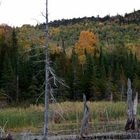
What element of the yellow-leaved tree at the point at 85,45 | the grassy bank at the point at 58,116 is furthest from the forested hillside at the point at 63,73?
the grassy bank at the point at 58,116

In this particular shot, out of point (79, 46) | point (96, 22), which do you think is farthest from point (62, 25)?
point (79, 46)

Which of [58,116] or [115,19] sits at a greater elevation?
[115,19]

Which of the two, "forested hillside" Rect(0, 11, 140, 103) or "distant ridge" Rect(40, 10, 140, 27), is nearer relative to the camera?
"forested hillside" Rect(0, 11, 140, 103)

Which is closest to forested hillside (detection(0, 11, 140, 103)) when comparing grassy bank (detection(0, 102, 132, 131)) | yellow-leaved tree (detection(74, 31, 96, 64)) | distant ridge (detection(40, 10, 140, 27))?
yellow-leaved tree (detection(74, 31, 96, 64))

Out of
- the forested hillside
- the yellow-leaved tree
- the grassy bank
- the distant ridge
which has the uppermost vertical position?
the distant ridge

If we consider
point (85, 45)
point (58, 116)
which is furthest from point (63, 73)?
point (85, 45)

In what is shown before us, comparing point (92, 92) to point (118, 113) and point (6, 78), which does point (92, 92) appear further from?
point (118, 113)

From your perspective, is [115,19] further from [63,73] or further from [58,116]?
[58,116]

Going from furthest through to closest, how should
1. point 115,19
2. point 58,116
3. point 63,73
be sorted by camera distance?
point 115,19, point 63,73, point 58,116

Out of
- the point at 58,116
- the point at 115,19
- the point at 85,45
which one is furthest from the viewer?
the point at 115,19

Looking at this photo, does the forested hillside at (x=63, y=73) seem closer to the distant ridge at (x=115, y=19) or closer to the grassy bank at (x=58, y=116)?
the grassy bank at (x=58, y=116)

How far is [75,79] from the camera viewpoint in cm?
6266

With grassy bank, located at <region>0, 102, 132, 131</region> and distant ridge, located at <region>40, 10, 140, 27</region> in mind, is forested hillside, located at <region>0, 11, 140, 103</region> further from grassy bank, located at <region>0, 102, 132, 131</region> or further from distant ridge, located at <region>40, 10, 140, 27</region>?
distant ridge, located at <region>40, 10, 140, 27</region>

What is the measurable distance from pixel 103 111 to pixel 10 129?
24.0 feet
